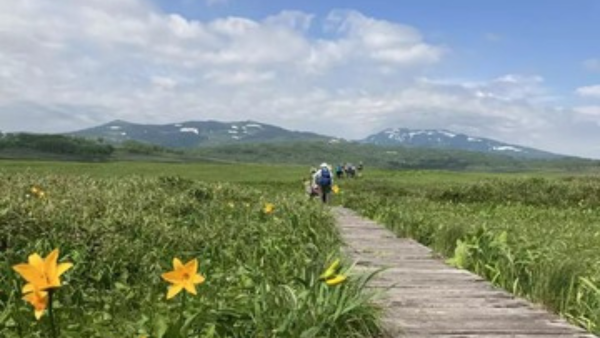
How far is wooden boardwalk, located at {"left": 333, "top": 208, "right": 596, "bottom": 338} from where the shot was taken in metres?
4.98

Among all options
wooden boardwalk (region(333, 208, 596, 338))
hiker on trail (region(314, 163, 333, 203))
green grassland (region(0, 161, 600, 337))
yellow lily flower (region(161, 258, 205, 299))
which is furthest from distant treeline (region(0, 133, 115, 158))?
yellow lily flower (region(161, 258, 205, 299))

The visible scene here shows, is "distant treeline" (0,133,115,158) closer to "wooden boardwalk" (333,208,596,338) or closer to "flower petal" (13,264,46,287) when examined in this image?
"wooden boardwalk" (333,208,596,338)

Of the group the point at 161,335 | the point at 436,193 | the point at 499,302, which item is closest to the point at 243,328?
the point at 161,335

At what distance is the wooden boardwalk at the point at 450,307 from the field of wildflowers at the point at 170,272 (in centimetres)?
39

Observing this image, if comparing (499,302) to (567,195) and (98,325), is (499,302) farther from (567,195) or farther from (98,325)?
(567,195)

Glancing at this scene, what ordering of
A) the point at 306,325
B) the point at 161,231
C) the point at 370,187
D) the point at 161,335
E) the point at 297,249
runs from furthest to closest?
the point at 370,187, the point at 161,231, the point at 297,249, the point at 306,325, the point at 161,335

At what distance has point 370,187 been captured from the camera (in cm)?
4184

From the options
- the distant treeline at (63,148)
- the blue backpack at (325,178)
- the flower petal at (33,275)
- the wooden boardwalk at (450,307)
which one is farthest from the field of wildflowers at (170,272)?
the distant treeline at (63,148)

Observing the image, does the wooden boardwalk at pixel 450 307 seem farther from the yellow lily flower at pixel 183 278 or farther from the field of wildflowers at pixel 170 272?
the yellow lily flower at pixel 183 278

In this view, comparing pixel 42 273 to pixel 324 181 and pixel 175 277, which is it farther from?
pixel 324 181

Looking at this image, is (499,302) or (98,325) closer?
(98,325)

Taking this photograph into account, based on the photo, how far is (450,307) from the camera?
5.77 metres

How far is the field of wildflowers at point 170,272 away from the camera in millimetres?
4312

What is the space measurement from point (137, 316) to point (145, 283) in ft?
5.02
